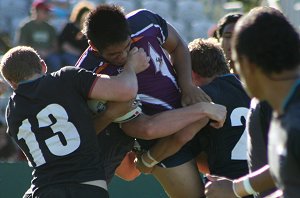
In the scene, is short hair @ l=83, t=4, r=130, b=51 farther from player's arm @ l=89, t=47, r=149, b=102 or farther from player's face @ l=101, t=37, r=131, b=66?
player's arm @ l=89, t=47, r=149, b=102

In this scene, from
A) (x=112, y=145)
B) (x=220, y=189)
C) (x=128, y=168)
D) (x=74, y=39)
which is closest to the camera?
(x=220, y=189)

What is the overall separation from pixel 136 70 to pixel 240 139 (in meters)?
0.81

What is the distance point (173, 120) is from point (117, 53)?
514 millimetres

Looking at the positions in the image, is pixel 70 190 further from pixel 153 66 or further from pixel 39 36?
pixel 39 36

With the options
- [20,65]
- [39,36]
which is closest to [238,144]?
[20,65]

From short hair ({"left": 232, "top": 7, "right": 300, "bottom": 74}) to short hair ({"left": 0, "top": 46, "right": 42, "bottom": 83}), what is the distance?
1614mm

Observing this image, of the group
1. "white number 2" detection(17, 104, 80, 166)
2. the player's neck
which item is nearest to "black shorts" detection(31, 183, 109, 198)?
"white number 2" detection(17, 104, 80, 166)

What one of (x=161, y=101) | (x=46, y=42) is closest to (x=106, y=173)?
(x=161, y=101)

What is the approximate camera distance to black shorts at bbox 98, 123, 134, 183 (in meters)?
4.82

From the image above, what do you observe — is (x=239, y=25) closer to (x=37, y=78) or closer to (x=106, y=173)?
(x=37, y=78)

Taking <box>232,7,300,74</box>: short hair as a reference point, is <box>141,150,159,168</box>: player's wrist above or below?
below

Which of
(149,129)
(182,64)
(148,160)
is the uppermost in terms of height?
(182,64)

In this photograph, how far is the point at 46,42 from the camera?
897cm

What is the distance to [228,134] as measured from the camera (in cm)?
489
